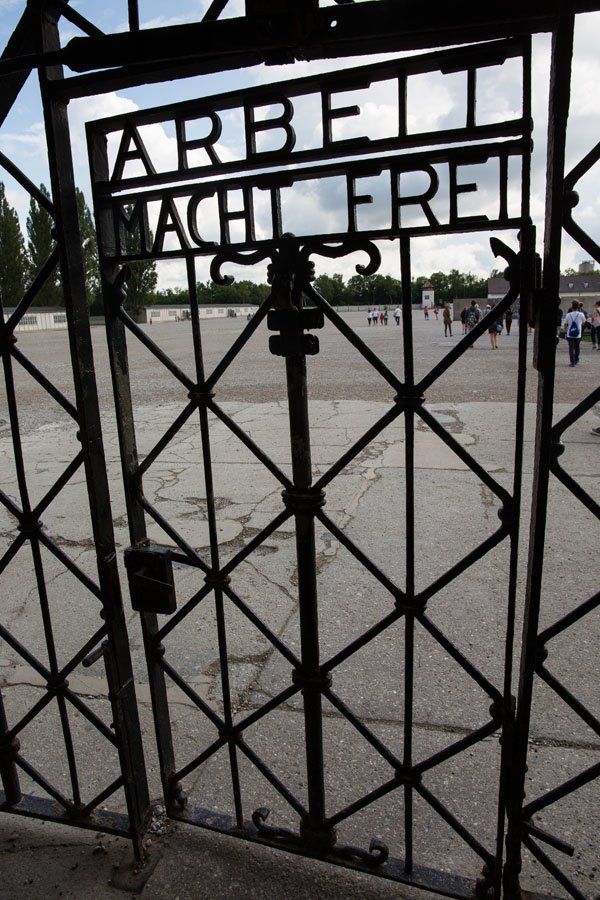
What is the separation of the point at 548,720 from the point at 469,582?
4.13ft

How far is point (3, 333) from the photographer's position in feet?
5.65

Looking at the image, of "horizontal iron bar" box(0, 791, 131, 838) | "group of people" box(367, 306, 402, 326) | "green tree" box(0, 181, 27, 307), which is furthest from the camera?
"green tree" box(0, 181, 27, 307)

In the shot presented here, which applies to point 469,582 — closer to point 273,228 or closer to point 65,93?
point 273,228

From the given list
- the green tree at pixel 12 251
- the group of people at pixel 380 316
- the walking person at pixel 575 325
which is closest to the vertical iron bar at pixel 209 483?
the walking person at pixel 575 325

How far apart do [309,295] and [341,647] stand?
2118mm

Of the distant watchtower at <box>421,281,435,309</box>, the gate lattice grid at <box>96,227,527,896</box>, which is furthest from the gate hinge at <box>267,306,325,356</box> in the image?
the distant watchtower at <box>421,281,435,309</box>

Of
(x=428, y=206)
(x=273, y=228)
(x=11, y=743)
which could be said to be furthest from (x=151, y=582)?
(x=428, y=206)

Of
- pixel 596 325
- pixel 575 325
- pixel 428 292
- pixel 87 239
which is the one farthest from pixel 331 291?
pixel 87 239

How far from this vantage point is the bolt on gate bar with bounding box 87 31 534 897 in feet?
4.37

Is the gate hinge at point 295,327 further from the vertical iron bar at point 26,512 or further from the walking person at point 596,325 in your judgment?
the walking person at point 596,325

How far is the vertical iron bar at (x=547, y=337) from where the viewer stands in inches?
48.3

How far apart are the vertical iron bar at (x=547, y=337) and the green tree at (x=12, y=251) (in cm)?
4691

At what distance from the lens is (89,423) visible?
5.59ft

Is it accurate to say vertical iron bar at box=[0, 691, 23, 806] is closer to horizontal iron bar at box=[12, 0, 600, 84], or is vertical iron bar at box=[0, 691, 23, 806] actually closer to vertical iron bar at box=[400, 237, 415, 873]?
vertical iron bar at box=[400, 237, 415, 873]
